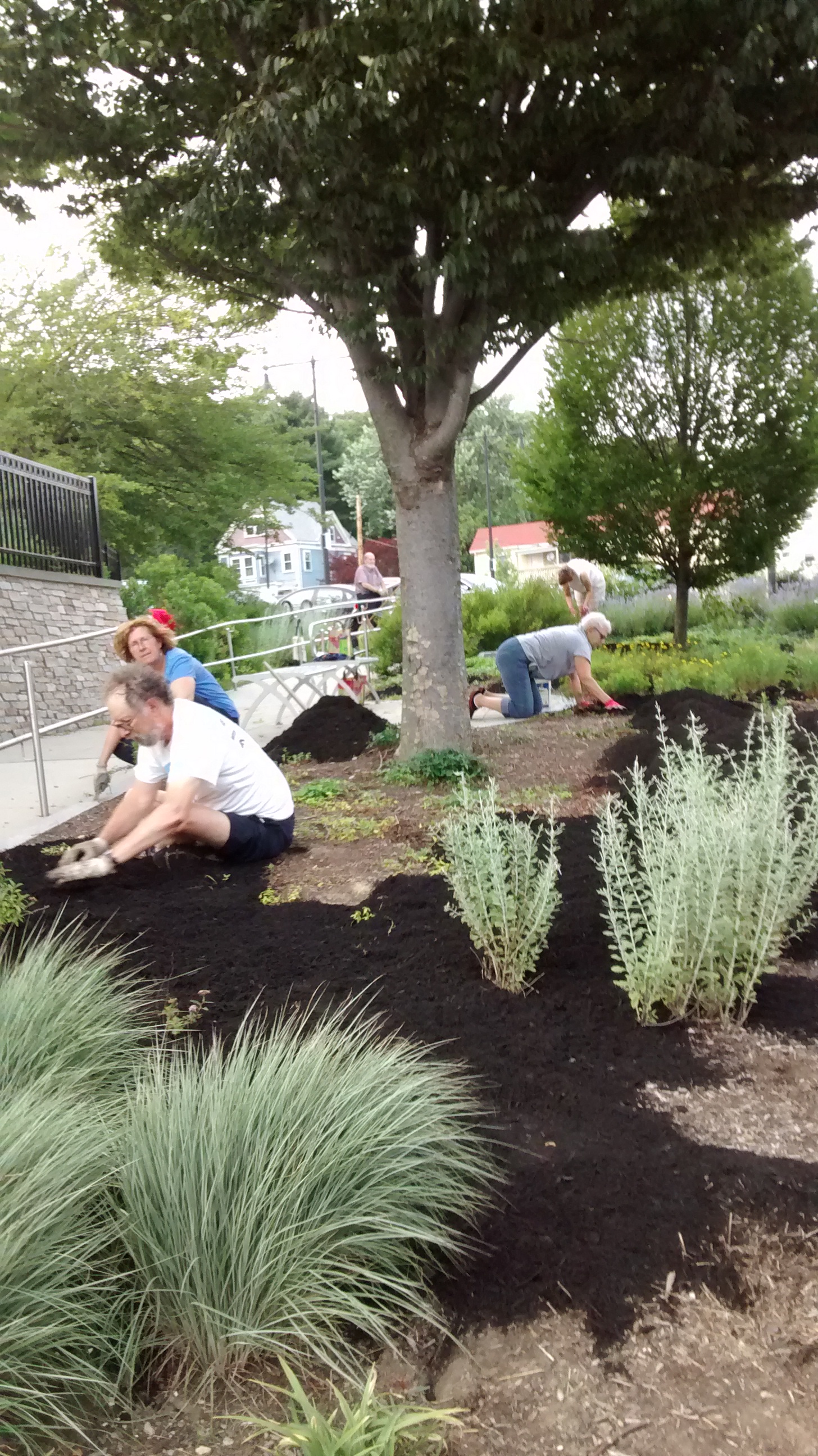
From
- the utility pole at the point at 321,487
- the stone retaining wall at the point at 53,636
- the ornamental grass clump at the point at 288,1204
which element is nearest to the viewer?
the ornamental grass clump at the point at 288,1204

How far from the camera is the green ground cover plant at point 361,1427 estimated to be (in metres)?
1.52

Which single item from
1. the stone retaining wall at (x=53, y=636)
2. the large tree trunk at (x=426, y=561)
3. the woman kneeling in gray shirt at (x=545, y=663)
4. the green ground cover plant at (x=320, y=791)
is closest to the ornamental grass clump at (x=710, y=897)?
the green ground cover plant at (x=320, y=791)

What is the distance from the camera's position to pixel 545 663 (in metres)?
8.73

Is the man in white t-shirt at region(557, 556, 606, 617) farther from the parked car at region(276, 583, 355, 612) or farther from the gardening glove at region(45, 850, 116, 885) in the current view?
the gardening glove at region(45, 850, 116, 885)

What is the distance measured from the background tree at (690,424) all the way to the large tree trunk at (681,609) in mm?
324

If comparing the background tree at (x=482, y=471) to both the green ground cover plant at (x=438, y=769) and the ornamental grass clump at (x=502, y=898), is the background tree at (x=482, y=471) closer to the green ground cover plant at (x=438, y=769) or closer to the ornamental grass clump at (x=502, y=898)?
the green ground cover plant at (x=438, y=769)

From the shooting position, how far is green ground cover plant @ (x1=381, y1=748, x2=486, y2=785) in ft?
21.9

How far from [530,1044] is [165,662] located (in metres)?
3.23

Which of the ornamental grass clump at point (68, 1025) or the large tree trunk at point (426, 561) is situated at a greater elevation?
the large tree trunk at point (426, 561)

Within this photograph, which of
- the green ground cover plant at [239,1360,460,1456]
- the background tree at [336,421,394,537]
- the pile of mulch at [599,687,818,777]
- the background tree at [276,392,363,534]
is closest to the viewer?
the green ground cover plant at [239,1360,460,1456]

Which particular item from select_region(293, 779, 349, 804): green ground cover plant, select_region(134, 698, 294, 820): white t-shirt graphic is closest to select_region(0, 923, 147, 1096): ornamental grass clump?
select_region(134, 698, 294, 820): white t-shirt graphic

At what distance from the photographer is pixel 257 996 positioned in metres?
3.25

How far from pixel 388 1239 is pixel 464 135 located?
5705 millimetres

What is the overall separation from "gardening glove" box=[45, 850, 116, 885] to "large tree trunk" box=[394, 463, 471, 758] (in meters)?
2.93
